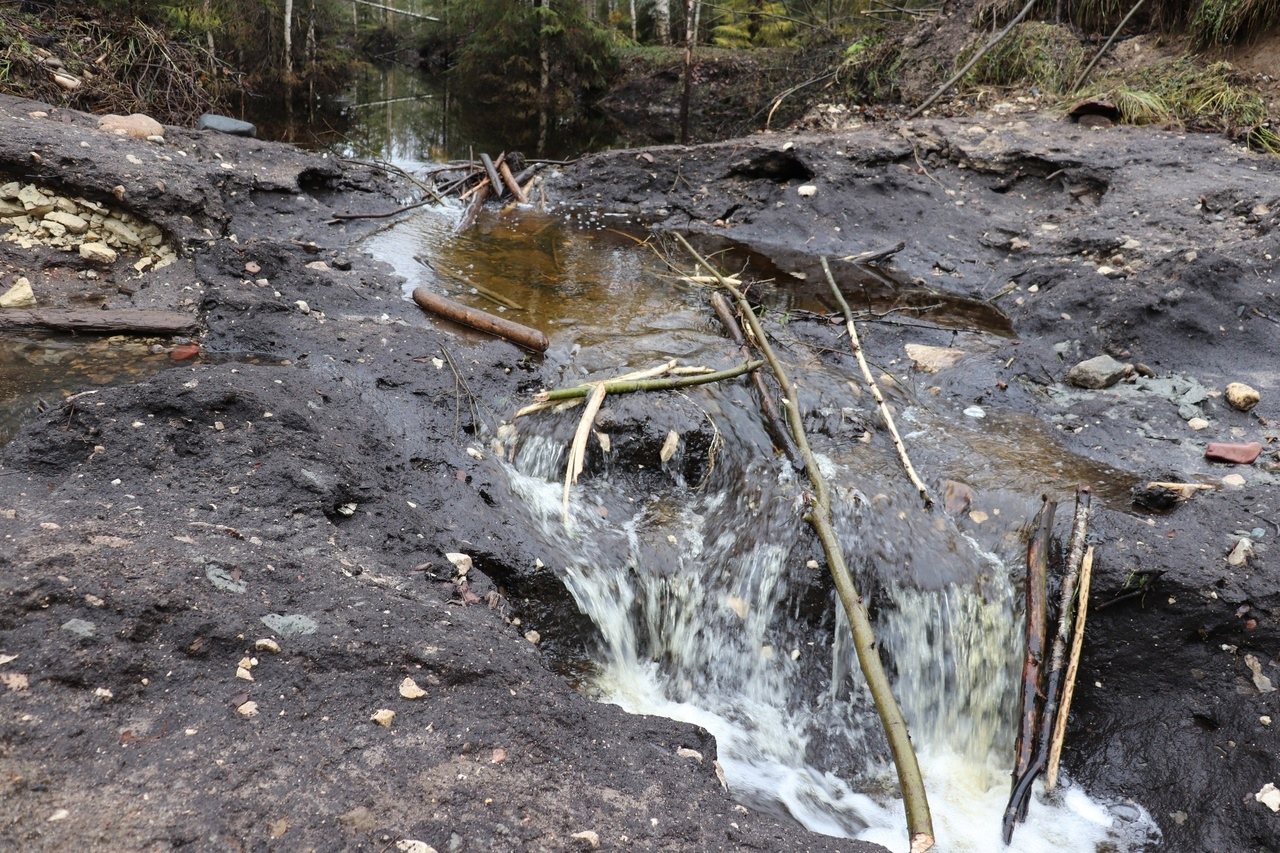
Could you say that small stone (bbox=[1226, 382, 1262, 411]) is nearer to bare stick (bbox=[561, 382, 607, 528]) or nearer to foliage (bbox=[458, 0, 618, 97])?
bare stick (bbox=[561, 382, 607, 528])

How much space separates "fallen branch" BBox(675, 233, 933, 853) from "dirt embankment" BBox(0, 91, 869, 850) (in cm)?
32

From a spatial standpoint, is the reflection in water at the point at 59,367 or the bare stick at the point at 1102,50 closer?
the reflection in water at the point at 59,367

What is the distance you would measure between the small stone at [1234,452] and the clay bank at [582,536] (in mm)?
16

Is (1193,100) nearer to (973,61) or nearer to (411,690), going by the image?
(973,61)

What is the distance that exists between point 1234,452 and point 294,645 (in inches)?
162

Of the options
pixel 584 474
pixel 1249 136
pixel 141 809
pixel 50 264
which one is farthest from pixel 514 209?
pixel 141 809

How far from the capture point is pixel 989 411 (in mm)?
4500

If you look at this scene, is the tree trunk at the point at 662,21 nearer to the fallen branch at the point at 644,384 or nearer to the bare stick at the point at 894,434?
the bare stick at the point at 894,434

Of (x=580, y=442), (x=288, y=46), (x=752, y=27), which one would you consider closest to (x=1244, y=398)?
(x=580, y=442)

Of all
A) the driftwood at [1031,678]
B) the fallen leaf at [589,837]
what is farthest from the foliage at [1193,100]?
the fallen leaf at [589,837]

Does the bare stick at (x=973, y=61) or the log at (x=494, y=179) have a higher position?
the bare stick at (x=973, y=61)

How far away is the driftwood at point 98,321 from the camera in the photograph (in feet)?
13.6

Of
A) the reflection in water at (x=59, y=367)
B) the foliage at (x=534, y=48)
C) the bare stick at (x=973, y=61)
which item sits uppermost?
the foliage at (x=534, y=48)

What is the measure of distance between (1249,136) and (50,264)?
30.1 ft
